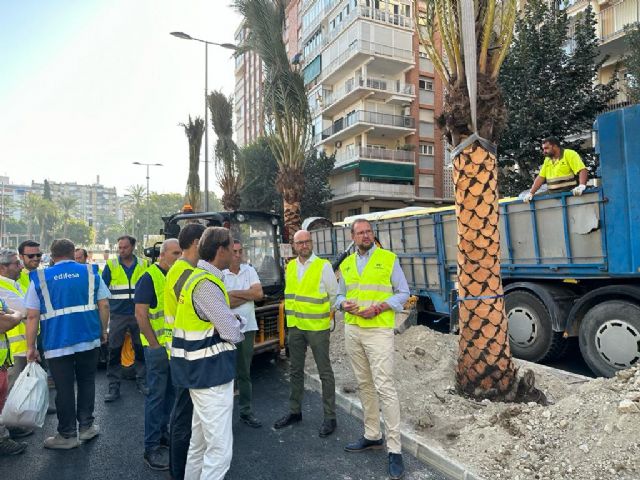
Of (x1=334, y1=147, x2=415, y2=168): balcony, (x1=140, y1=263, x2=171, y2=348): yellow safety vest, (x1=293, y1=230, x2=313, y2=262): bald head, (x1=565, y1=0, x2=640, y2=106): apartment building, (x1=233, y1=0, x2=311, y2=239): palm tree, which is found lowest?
(x1=140, y1=263, x2=171, y2=348): yellow safety vest

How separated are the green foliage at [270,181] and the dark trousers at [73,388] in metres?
24.7

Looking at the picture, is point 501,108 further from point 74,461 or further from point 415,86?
point 415,86

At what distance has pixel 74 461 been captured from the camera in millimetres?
3691

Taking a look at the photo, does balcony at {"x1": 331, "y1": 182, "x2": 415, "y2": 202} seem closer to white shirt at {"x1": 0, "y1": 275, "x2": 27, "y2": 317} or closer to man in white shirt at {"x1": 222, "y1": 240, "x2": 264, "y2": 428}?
man in white shirt at {"x1": 222, "y1": 240, "x2": 264, "y2": 428}

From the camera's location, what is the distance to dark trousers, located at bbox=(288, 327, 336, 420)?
415 cm

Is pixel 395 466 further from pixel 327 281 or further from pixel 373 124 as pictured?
pixel 373 124

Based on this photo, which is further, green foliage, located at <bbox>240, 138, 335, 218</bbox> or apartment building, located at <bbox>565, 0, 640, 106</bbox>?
green foliage, located at <bbox>240, 138, 335, 218</bbox>

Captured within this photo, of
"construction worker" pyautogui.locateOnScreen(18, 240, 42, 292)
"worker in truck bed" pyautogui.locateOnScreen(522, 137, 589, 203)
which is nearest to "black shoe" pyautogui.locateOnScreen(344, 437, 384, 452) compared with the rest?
"worker in truck bed" pyautogui.locateOnScreen(522, 137, 589, 203)

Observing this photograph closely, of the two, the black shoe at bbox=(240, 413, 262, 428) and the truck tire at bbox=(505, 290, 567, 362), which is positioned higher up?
the truck tire at bbox=(505, 290, 567, 362)

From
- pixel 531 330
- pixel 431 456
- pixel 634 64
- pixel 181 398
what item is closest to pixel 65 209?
pixel 634 64

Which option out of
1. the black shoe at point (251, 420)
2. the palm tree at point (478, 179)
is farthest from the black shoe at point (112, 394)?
the palm tree at point (478, 179)

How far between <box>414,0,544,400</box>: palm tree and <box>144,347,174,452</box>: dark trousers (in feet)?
9.67

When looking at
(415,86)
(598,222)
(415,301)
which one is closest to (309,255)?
(598,222)

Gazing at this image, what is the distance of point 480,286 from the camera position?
4.47 m
